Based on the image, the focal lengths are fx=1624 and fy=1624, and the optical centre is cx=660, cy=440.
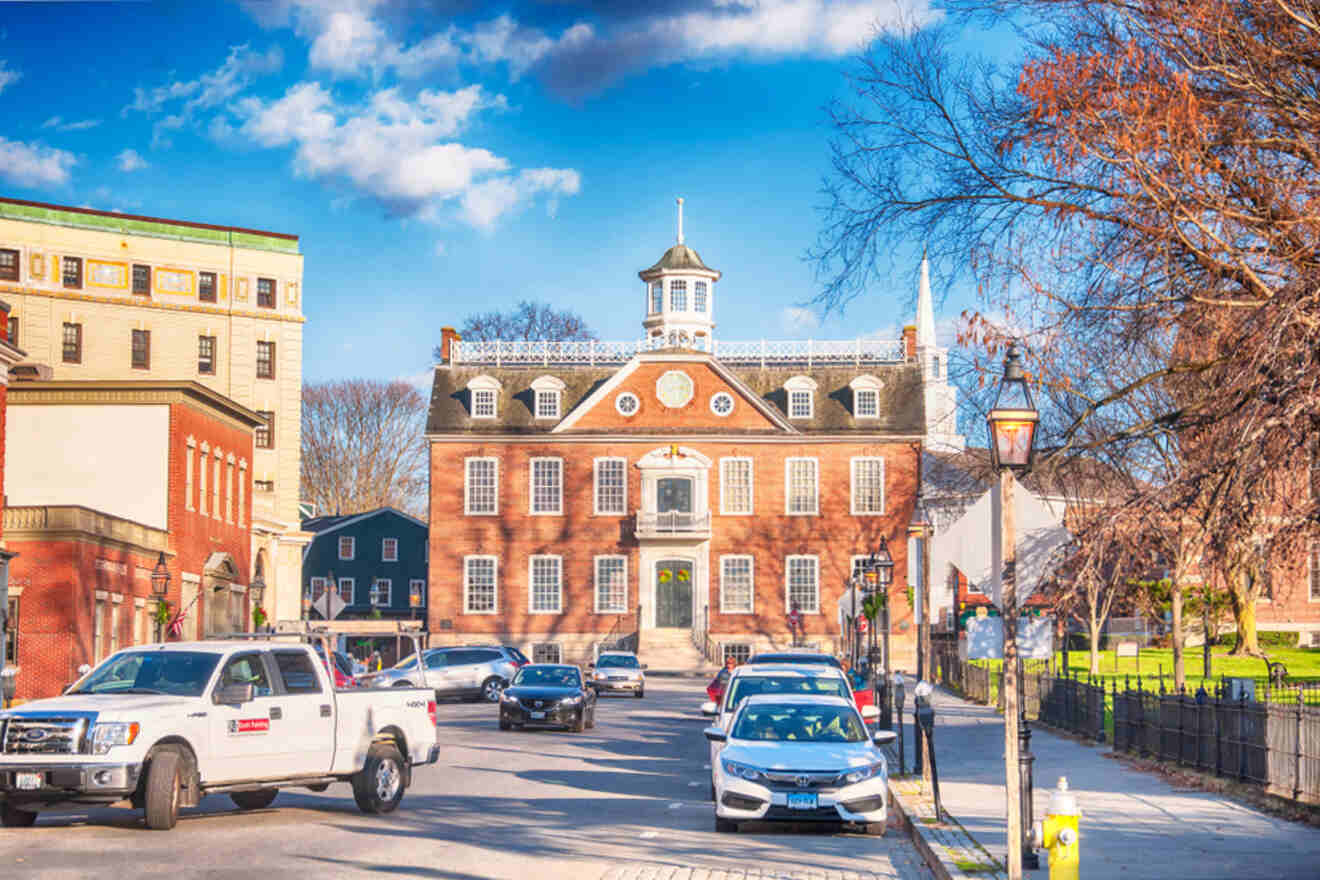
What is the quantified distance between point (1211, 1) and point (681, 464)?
5293 centimetres

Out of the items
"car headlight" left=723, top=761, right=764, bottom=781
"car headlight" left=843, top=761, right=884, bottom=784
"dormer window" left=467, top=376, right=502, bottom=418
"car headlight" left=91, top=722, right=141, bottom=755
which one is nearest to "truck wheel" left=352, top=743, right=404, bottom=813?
"car headlight" left=91, top=722, right=141, bottom=755

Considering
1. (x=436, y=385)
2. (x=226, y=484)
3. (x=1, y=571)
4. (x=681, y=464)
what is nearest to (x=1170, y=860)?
(x=1, y=571)

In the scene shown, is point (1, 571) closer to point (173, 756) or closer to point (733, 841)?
point (173, 756)

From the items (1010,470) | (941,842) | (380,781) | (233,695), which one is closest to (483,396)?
(380,781)

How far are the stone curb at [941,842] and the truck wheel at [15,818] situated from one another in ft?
28.1

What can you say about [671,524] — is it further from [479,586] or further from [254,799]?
[254,799]

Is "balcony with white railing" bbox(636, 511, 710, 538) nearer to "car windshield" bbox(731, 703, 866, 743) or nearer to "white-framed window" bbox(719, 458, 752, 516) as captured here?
"white-framed window" bbox(719, 458, 752, 516)

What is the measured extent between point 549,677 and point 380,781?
16.5 meters

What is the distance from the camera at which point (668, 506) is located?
67.2 m

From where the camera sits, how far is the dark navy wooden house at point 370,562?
281 feet

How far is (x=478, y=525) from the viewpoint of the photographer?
6794cm

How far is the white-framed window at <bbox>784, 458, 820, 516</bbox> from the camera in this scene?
67.1 m

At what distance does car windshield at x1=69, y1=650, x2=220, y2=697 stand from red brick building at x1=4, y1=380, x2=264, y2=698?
24713 mm

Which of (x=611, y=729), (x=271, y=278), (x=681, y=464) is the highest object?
(x=271, y=278)
